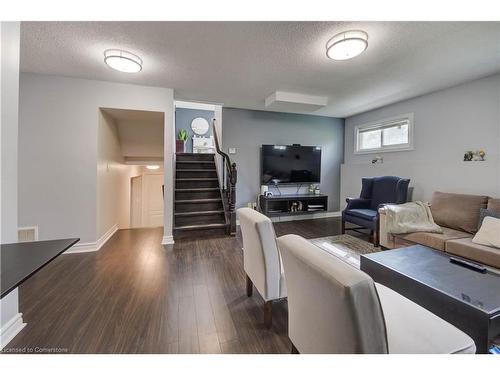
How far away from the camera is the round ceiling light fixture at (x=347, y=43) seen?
193 cm

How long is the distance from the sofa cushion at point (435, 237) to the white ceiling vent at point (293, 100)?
8.21 feet

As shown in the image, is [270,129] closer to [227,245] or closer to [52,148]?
[227,245]

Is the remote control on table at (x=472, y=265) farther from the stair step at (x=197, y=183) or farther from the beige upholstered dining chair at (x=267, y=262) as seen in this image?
the stair step at (x=197, y=183)

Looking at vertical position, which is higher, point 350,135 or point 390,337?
point 350,135

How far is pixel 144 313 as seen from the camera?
1.65 metres

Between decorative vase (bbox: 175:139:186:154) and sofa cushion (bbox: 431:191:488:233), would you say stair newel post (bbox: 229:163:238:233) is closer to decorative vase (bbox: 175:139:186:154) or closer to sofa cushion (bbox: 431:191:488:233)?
decorative vase (bbox: 175:139:186:154)

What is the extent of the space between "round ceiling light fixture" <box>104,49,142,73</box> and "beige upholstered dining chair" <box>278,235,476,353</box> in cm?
253

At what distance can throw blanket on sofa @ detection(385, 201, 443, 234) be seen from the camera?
2588 mm

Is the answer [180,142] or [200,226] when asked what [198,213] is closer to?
[200,226]

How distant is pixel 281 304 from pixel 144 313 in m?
1.11

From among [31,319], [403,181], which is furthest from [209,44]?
[403,181]

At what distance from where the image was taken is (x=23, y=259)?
3.01 feet

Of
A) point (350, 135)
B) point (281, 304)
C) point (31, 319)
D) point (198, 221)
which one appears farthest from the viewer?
point (350, 135)

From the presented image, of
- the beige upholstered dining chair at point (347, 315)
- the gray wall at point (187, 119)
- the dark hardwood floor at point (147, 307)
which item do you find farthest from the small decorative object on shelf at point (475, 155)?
the gray wall at point (187, 119)
